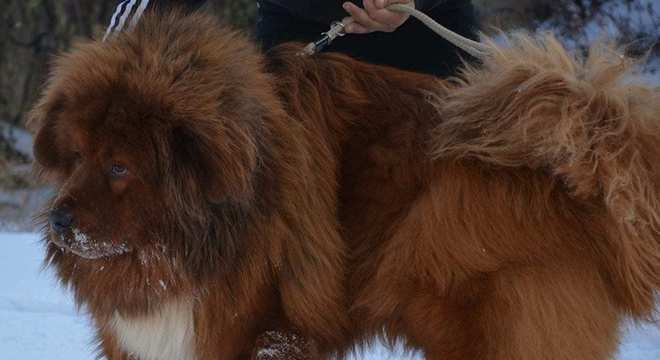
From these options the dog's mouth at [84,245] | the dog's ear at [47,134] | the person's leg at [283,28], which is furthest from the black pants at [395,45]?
the dog's mouth at [84,245]

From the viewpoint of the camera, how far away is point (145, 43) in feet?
9.09

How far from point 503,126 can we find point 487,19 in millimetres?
6604

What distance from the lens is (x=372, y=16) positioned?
321 cm

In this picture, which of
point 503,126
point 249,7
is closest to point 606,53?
point 503,126

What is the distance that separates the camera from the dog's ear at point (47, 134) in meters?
2.85

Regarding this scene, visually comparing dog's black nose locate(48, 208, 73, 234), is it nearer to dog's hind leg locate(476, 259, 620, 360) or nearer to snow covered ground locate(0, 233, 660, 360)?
dog's hind leg locate(476, 259, 620, 360)

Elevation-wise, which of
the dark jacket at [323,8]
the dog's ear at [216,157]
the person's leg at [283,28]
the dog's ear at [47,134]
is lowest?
the dog's ear at [47,134]

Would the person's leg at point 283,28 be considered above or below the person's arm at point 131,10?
above

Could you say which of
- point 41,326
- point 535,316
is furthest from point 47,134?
point 41,326

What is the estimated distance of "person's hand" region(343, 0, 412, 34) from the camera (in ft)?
10.5

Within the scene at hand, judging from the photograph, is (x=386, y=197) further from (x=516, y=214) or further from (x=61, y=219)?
(x=61, y=219)

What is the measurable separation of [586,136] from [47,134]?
4.84ft

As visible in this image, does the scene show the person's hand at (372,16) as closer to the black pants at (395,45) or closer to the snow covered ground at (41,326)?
the black pants at (395,45)

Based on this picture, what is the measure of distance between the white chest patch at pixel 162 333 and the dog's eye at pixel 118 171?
39cm
